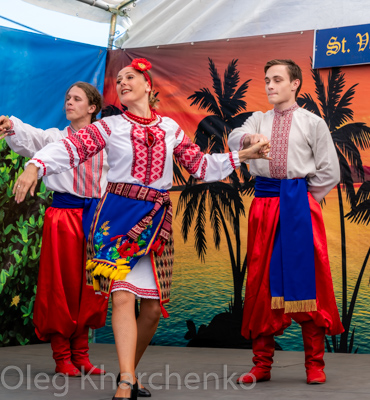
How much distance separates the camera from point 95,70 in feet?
17.1

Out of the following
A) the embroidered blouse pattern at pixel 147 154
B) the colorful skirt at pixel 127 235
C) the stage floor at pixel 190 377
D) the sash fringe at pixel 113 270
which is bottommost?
the stage floor at pixel 190 377

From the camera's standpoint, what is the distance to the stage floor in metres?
2.99

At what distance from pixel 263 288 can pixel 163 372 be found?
0.80 metres

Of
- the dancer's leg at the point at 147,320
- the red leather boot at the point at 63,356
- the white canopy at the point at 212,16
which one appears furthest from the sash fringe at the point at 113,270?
the white canopy at the point at 212,16

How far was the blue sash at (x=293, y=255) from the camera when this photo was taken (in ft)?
10.8

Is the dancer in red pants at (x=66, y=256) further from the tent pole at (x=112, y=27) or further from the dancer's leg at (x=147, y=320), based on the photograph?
the tent pole at (x=112, y=27)

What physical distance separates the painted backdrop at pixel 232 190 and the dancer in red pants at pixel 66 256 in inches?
51.4

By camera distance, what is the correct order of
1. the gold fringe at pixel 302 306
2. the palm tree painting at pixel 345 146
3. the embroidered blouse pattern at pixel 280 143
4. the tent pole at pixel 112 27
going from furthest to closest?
the tent pole at pixel 112 27 → the palm tree painting at pixel 345 146 → the embroidered blouse pattern at pixel 280 143 → the gold fringe at pixel 302 306

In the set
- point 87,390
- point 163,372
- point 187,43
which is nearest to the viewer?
point 87,390

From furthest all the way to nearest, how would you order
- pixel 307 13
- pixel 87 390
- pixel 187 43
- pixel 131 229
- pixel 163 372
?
pixel 187 43 → pixel 307 13 → pixel 163 372 → pixel 87 390 → pixel 131 229

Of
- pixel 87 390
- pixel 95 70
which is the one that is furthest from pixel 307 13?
pixel 87 390

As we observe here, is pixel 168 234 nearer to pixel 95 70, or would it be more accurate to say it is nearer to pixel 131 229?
pixel 131 229

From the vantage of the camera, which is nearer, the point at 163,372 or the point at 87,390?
the point at 87,390

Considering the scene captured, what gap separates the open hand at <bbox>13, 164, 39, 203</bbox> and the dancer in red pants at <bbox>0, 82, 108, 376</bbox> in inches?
43.5
